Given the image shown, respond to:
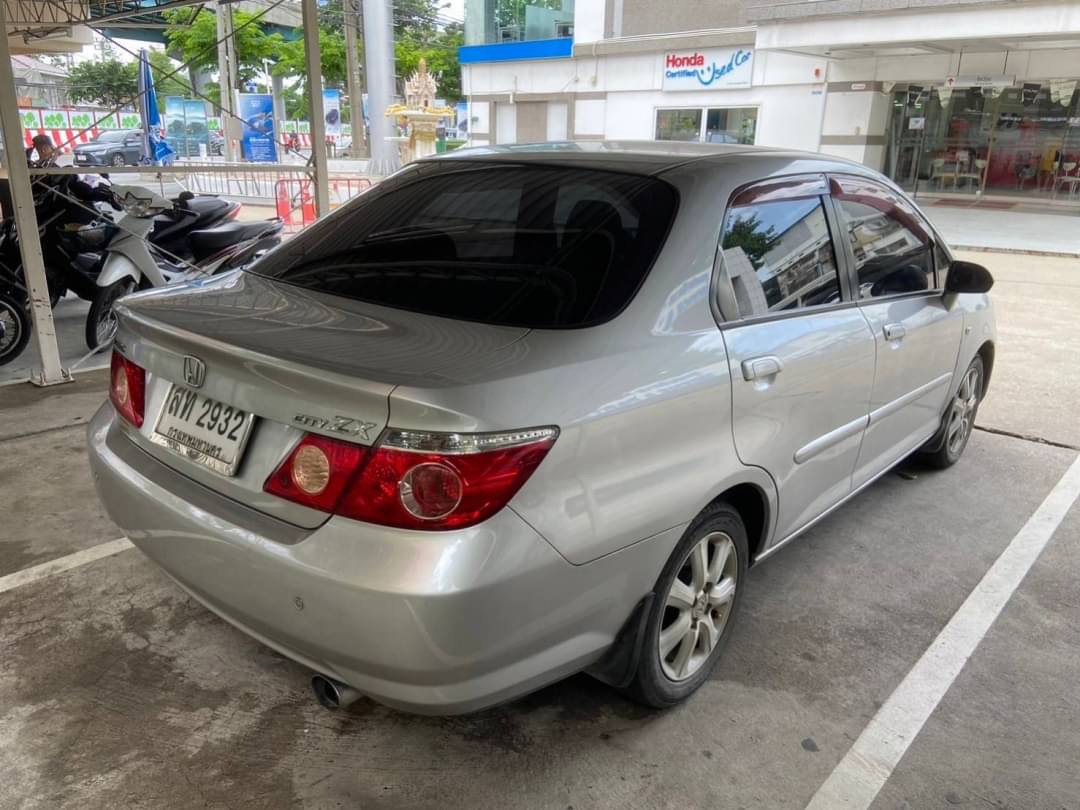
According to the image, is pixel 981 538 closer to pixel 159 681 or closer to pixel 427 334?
pixel 427 334

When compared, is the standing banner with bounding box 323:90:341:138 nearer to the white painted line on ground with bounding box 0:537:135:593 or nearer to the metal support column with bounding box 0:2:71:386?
the metal support column with bounding box 0:2:71:386

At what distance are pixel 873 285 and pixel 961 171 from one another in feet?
70.9

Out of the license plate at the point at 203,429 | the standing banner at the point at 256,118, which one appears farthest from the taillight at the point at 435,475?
the standing banner at the point at 256,118

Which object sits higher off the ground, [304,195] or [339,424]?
[339,424]

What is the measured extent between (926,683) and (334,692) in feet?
6.31

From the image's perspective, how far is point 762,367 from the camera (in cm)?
255

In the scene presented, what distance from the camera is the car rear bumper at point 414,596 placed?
1792mm

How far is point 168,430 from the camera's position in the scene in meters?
2.32

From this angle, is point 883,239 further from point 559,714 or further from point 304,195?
point 304,195

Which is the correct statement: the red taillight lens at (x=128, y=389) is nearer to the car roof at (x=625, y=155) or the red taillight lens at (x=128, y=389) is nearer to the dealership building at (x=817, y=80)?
the car roof at (x=625, y=155)

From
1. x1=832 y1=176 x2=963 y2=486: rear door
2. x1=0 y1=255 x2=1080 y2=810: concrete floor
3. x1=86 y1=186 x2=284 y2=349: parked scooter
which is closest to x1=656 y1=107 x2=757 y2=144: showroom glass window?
x1=86 y1=186 x2=284 y2=349: parked scooter

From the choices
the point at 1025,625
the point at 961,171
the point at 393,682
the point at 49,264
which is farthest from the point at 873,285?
the point at 961,171

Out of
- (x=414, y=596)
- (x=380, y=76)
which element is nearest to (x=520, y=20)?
(x=380, y=76)

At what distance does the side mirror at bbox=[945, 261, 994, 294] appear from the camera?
3807 millimetres
